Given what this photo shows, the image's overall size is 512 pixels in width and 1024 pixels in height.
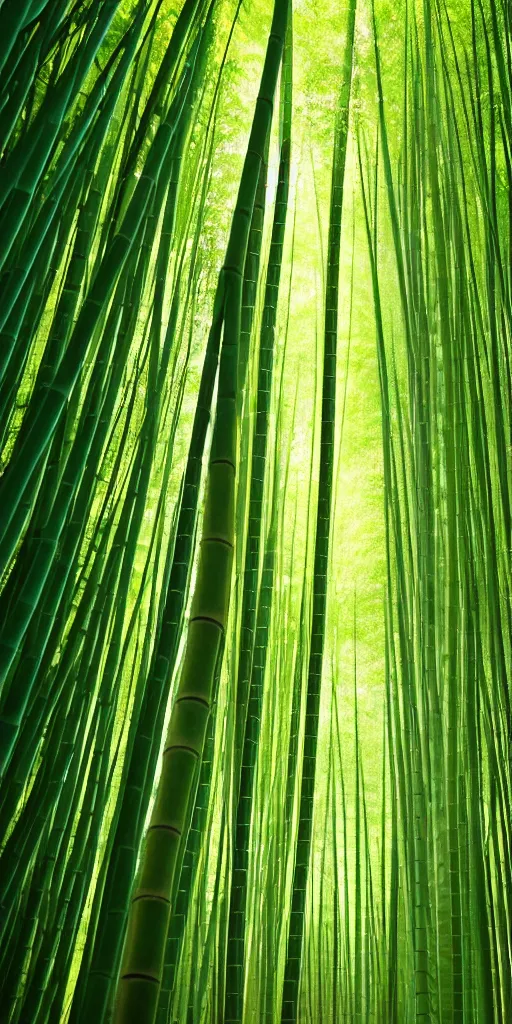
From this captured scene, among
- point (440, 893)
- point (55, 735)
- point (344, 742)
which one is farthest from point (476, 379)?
point (344, 742)

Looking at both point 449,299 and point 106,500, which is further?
point 449,299

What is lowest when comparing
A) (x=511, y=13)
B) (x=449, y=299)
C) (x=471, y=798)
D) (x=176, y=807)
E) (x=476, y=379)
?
(x=176, y=807)

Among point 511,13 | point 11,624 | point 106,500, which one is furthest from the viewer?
point 511,13

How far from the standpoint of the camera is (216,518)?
762 millimetres

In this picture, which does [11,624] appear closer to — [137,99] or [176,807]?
[176,807]

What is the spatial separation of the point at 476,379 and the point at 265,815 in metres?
1.24

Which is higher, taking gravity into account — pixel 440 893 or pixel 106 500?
pixel 106 500

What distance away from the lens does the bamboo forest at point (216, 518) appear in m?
0.92

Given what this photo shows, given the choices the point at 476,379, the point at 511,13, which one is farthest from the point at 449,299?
the point at 511,13

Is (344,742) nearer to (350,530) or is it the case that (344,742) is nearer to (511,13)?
(350,530)

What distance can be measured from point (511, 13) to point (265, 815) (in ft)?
6.70

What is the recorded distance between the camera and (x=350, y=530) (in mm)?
3418

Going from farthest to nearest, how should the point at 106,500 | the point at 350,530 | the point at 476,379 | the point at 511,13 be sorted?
the point at 350,530 → the point at 511,13 → the point at 476,379 → the point at 106,500

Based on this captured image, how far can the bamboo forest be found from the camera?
922 millimetres
